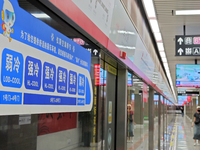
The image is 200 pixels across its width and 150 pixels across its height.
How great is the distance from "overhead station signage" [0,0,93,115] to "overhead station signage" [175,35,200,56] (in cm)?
602

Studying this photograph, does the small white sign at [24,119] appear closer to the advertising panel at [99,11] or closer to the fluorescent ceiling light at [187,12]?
the advertising panel at [99,11]

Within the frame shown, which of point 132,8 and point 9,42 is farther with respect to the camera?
point 132,8

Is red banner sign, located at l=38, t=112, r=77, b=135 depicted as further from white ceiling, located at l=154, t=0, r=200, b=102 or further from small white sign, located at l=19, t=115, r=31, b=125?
white ceiling, located at l=154, t=0, r=200, b=102

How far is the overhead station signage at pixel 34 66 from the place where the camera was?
1.08 m

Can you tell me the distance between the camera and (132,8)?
4246 mm

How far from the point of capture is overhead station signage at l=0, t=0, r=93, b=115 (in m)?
1.08

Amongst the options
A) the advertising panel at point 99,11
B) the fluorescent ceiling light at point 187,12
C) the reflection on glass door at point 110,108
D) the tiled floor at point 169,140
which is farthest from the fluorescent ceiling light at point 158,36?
the advertising panel at point 99,11

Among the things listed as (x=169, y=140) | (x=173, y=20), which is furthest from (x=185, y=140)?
(x=173, y=20)

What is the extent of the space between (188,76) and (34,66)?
9.28 m

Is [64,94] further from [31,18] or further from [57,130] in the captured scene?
[31,18]

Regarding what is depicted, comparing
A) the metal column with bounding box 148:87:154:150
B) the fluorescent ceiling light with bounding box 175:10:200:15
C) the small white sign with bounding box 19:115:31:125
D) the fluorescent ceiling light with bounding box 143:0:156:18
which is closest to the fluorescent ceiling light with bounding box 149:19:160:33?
the fluorescent ceiling light with bounding box 143:0:156:18

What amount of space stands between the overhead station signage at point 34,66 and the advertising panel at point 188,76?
28.3ft

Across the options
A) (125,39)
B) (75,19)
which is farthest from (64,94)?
(125,39)

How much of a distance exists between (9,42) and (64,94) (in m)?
0.61
